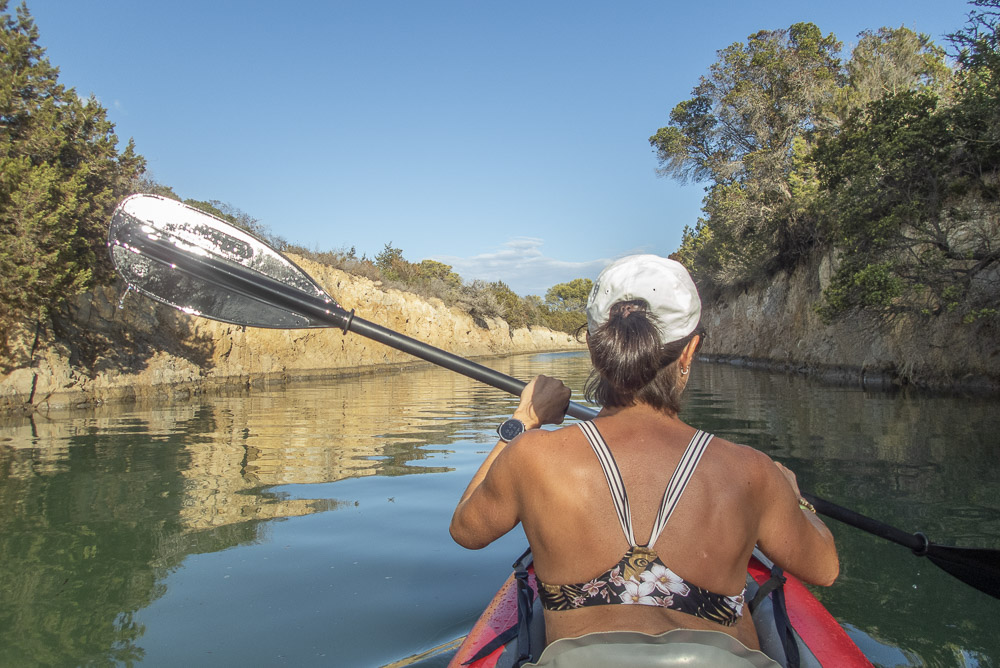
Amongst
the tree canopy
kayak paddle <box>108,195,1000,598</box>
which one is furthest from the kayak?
the tree canopy

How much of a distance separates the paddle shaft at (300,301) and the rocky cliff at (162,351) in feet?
31.0

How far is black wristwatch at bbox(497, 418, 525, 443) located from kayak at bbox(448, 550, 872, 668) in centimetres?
48

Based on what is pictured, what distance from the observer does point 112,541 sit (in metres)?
3.79

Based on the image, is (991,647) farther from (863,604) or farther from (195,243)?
(195,243)

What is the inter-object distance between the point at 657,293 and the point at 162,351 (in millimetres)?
15378

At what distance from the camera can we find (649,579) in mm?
1320

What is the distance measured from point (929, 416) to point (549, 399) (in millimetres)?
7812

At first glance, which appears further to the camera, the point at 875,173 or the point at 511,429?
the point at 875,173

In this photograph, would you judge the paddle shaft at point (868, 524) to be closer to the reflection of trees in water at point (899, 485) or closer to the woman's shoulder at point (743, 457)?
the reflection of trees in water at point (899, 485)

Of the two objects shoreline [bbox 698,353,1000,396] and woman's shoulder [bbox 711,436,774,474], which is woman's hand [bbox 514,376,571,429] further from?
shoreline [bbox 698,353,1000,396]

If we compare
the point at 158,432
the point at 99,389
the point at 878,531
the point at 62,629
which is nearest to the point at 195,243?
the point at 62,629

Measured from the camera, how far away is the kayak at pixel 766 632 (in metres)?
1.72

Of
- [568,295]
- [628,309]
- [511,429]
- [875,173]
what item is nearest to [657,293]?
[628,309]

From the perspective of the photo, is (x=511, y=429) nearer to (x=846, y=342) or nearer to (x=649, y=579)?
(x=649, y=579)
